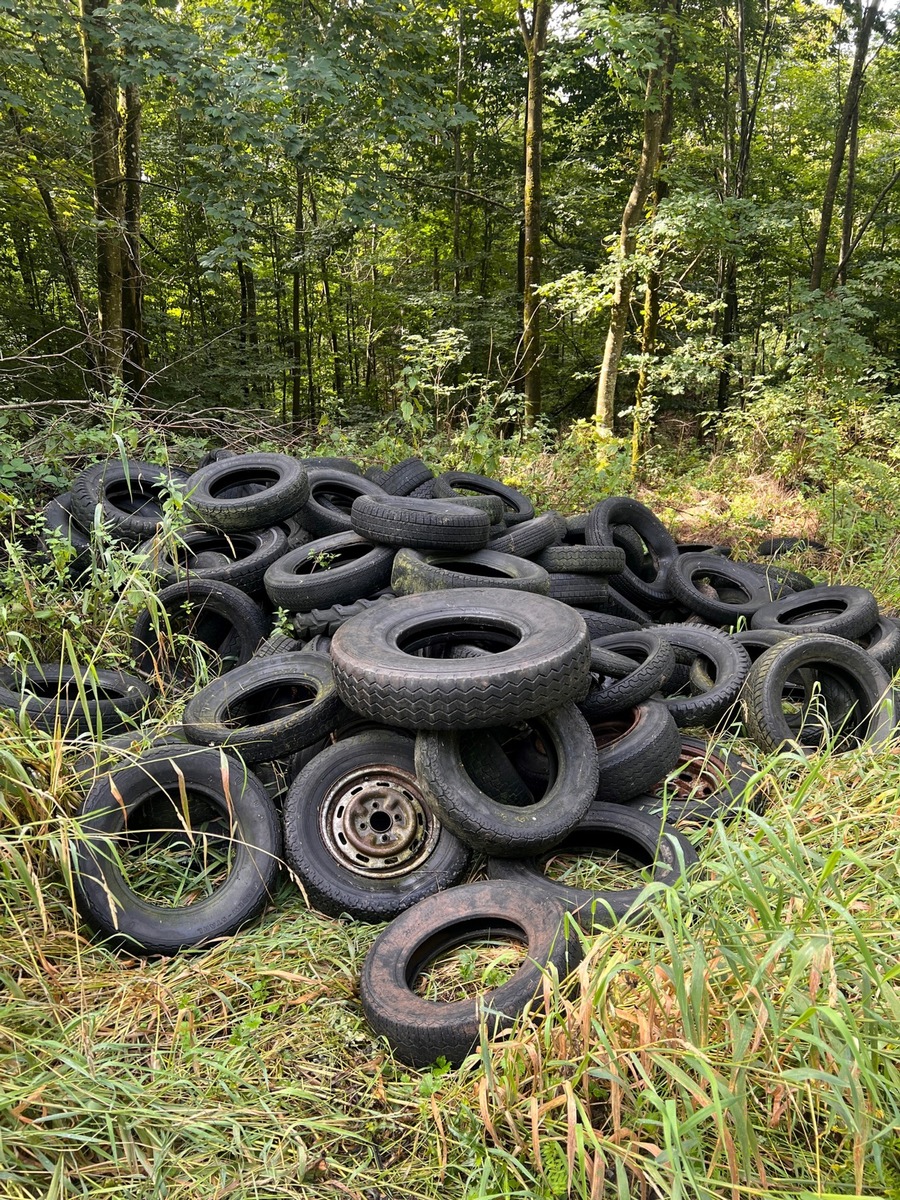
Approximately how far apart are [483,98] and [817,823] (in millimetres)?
18587

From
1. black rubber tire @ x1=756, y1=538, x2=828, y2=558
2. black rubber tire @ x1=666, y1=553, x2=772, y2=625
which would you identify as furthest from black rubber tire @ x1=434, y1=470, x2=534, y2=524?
black rubber tire @ x1=756, y1=538, x2=828, y2=558

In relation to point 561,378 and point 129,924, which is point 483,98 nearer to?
point 561,378

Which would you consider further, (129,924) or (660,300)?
(660,300)

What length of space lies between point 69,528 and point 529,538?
136 inches

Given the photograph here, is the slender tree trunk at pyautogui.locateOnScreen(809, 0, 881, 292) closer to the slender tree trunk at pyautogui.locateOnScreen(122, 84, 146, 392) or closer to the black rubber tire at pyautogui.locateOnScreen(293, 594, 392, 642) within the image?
the slender tree trunk at pyautogui.locateOnScreen(122, 84, 146, 392)

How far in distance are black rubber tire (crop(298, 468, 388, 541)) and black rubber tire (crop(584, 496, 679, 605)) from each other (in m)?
1.87

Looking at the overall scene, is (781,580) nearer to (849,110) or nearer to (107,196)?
(107,196)

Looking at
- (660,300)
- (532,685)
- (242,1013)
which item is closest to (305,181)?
(660,300)

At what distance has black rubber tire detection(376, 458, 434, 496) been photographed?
6.30m

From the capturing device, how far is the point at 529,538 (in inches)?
214

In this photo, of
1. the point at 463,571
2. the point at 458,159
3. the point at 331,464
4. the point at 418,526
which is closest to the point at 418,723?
the point at 418,526

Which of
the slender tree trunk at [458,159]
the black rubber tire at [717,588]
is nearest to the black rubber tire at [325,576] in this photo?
the black rubber tire at [717,588]

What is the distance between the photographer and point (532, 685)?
3.16 metres

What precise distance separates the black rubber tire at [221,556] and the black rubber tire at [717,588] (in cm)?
328
